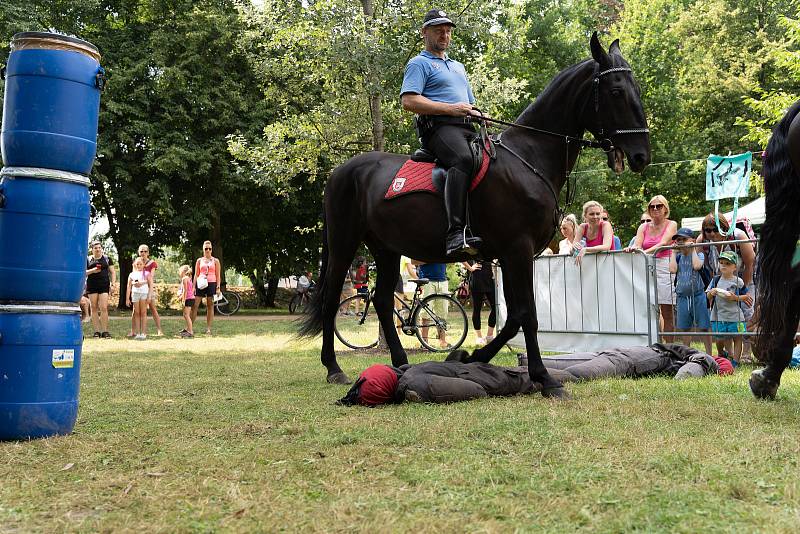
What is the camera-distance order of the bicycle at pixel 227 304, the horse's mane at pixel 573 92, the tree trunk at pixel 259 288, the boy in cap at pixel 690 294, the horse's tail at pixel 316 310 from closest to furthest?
the horse's mane at pixel 573 92 → the horse's tail at pixel 316 310 → the boy in cap at pixel 690 294 → the bicycle at pixel 227 304 → the tree trunk at pixel 259 288

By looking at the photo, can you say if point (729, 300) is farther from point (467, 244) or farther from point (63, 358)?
point (63, 358)

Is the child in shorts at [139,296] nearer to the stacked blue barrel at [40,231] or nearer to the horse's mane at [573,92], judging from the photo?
→ the horse's mane at [573,92]

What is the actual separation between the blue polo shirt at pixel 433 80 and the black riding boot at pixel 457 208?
2.85ft

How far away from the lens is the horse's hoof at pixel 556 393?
617cm

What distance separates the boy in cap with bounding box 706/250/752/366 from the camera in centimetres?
927

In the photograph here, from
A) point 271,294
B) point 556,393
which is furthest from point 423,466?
point 271,294

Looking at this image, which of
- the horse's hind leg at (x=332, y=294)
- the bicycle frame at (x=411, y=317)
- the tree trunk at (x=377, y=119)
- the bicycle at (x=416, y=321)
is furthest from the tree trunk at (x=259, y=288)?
the horse's hind leg at (x=332, y=294)

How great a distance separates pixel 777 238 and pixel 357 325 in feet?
27.6

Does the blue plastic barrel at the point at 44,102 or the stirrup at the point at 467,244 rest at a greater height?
the blue plastic barrel at the point at 44,102

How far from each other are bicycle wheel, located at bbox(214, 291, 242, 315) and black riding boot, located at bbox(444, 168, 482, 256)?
79.0 ft

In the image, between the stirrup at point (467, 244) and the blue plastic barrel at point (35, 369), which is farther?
the stirrup at point (467, 244)

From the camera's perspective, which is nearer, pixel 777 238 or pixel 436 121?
pixel 777 238

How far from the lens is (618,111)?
6.53 m

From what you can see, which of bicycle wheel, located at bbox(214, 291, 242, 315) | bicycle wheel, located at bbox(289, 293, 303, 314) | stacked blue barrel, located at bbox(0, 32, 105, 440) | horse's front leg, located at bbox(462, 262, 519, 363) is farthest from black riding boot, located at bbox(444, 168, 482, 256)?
bicycle wheel, located at bbox(289, 293, 303, 314)
